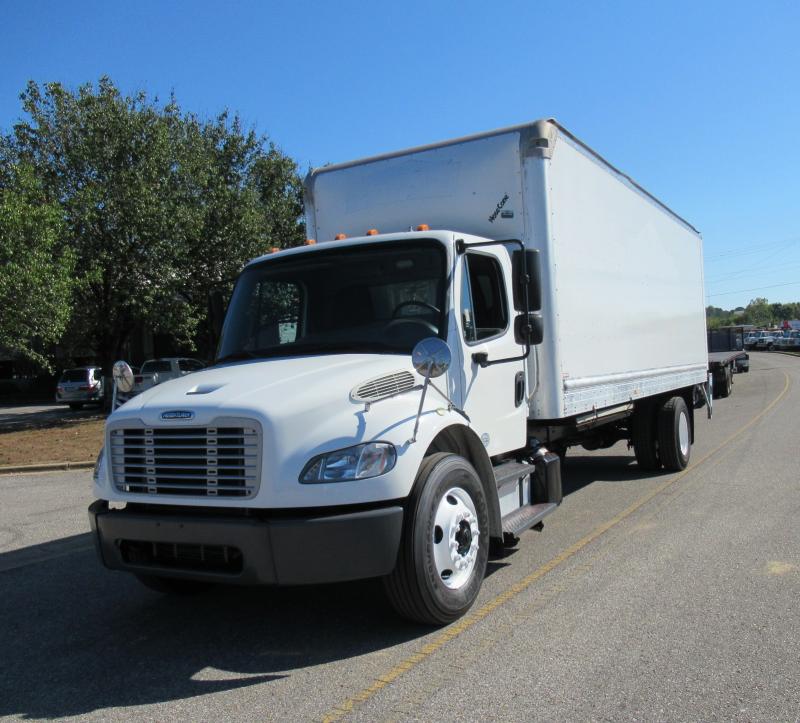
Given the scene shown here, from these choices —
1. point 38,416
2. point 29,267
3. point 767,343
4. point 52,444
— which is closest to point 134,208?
point 29,267

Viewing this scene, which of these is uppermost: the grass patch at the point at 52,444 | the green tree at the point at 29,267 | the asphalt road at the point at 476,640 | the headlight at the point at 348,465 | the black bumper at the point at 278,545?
the green tree at the point at 29,267

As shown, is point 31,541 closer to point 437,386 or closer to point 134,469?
point 134,469

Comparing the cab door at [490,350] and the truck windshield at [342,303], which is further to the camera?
the cab door at [490,350]

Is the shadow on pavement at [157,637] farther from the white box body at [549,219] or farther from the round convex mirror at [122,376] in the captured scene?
the white box body at [549,219]

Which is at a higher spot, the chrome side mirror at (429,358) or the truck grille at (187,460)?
the chrome side mirror at (429,358)

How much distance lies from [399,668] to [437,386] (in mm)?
1696

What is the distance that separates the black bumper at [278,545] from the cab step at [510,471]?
1412 millimetres

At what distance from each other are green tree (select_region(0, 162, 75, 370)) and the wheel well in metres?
15.1

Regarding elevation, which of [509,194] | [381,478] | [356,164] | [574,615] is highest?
[356,164]

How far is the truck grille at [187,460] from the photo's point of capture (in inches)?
158

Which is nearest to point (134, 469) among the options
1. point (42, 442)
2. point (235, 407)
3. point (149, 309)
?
point (235, 407)

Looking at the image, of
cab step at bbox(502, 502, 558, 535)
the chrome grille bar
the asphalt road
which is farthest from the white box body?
the chrome grille bar

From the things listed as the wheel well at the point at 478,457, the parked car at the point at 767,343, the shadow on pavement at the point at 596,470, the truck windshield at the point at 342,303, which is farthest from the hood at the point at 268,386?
the parked car at the point at 767,343

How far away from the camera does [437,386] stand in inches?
189
